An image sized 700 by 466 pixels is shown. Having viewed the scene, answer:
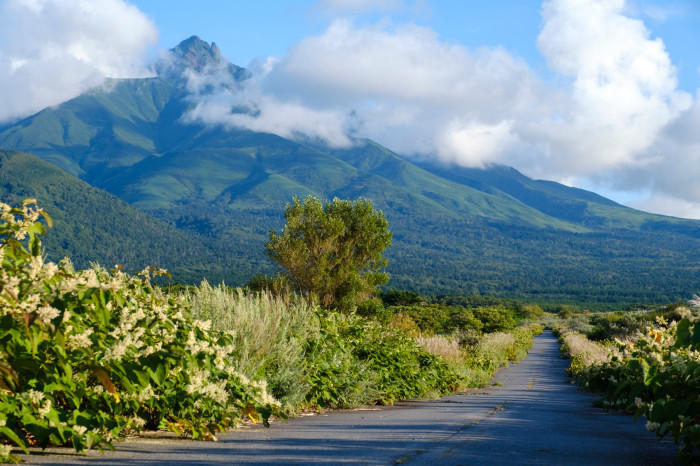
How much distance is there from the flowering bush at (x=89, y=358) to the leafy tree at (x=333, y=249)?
1698cm

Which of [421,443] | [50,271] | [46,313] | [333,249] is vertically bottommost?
[421,443]

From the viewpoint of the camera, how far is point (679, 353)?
519 centimetres

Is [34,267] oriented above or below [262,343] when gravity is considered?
above

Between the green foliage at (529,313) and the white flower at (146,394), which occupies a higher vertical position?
the white flower at (146,394)

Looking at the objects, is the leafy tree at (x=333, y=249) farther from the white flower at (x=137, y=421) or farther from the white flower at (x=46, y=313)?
the white flower at (x=46, y=313)

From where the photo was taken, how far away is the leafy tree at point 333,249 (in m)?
22.6

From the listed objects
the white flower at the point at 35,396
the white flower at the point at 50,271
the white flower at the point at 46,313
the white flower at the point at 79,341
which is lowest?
the white flower at the point at 35,396

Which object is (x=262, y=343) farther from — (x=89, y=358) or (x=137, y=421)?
(x=89, y=358)

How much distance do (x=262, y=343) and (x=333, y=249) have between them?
1633 centimetres

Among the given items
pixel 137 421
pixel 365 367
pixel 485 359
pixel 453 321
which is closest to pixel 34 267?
pixel 137 421

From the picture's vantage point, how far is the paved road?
4191 millimetres

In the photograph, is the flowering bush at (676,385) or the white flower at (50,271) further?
the flowering bush at (676,385)

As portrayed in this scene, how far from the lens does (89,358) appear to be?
3877mm

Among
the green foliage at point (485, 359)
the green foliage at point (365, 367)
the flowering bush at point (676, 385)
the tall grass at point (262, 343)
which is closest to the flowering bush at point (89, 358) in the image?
the tall grass at point (262, 343)
